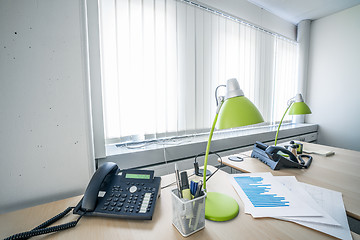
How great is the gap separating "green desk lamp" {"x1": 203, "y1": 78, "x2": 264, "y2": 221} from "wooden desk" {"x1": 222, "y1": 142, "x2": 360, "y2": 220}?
1.80 ft

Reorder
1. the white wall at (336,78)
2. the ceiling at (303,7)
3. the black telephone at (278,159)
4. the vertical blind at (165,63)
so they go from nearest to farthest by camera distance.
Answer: the black telephone at (278,159), the vertical blind at (165,63), the ceiling at (303,7), the white wall at (336,78)

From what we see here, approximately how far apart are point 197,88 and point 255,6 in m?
1.75

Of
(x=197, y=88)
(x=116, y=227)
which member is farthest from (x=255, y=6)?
(x=116, y=227)

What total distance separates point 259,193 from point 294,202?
15cm

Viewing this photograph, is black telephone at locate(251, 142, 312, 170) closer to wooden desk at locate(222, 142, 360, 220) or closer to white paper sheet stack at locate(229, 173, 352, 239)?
wooden desk at locate(222, 142, 360, 220)

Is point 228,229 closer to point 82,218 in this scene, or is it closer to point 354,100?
point 82,218

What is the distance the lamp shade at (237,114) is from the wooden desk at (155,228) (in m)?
0.38

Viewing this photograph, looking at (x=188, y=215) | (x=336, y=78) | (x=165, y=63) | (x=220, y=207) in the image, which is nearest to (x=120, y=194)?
(x=188, y=215)

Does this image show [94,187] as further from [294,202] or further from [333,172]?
[333,172]

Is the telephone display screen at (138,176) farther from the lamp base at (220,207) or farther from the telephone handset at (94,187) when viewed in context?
the lamp base at (220,207)

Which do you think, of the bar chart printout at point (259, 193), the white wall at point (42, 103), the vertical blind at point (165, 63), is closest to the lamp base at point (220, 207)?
the bar chart printout at point (259, 193)

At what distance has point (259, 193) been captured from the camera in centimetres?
83

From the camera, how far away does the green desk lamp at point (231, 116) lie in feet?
1.96

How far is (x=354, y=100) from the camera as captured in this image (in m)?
2.84
